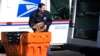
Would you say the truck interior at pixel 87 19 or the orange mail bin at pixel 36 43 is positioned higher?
the truck interior at pixel 87 19

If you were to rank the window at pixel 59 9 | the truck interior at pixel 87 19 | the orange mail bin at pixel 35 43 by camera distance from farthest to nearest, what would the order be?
the window at pixel 59 9
the truck interior at pixel 87 19
the orange mail bin at pixel 35 43

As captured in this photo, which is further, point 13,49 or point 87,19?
point 87,19

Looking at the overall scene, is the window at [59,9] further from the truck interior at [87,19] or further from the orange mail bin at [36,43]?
the orange mail bin at [36,43]

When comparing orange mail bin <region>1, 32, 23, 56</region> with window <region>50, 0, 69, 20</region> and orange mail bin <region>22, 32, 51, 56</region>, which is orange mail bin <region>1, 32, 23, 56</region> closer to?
orange mail bin <region>22, 32, 51, 56</region>

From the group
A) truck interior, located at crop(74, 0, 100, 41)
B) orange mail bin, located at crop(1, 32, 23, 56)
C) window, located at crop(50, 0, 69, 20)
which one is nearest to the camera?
orange mail bin, located at crop(1, 32, 23, 56)

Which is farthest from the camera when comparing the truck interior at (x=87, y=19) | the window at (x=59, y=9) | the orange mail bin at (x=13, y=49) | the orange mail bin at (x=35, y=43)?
the window at (x=59, y=9)

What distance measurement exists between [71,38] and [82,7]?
3.24ft

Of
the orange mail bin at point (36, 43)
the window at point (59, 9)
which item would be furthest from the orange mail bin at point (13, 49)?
the window at point (59, 9)

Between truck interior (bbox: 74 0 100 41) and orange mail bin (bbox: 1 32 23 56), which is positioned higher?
truck interior (bbox: 74 0 100 41)

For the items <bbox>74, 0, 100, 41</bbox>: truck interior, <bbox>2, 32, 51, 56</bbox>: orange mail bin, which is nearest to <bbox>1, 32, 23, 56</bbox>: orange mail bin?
<bbox>2, 32, 51, 56</bbox>: orange mail bin

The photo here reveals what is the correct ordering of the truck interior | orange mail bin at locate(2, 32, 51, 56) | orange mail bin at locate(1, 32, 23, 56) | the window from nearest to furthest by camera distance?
orange mail bin at locate(2, 32, 51, 56) < orange mail bin at locate(1, 32, 23, 56) < the truck interior < the window

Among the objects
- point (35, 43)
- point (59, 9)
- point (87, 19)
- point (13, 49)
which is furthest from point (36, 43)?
point (59, 9)

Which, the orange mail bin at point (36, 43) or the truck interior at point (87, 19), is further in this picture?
the truck interior at point (87, 19)

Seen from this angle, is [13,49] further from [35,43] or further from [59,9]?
[59,9]
